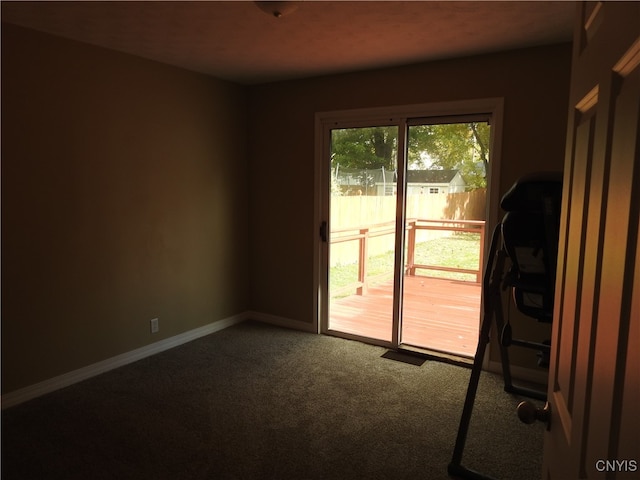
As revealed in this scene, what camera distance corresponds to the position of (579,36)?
0.97m

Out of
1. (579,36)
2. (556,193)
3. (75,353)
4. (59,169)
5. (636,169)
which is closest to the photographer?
(636,169)

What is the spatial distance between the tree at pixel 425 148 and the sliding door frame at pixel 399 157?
7 centimetres

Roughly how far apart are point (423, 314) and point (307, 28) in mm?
2877

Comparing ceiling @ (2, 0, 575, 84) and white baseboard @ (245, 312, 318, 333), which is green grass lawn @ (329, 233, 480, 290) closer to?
white baseboard @ (245, 312, 318, 333)

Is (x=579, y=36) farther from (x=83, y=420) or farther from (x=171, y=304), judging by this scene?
(x=171, y=304)

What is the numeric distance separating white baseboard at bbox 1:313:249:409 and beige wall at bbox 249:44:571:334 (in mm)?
680

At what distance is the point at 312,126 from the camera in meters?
4.04

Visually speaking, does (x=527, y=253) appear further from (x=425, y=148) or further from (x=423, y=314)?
(x=423, y=314)

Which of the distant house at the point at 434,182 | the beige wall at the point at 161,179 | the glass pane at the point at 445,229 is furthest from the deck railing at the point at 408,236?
the beige wall at the point at 161,179

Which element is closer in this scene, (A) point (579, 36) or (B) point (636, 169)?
(B) point (636, 169)

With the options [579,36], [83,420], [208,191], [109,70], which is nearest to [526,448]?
[579,36]

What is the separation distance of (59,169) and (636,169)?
3.23 metres

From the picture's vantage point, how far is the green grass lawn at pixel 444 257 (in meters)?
3.69

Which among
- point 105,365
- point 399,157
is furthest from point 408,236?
point 105,365
